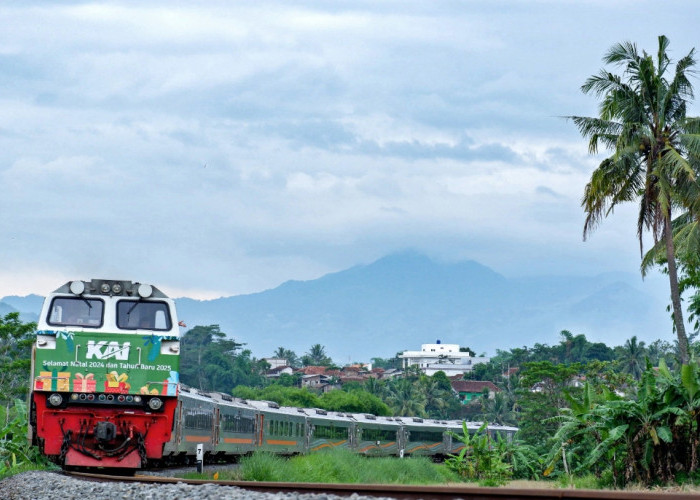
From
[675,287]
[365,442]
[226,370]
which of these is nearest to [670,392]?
[675,287]

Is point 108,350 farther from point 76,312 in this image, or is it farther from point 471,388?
point 471,388

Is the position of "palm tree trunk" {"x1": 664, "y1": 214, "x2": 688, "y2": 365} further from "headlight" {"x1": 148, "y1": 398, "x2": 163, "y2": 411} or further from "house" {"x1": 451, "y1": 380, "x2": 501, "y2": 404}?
"house" {"x1": 451, "y1": 380, "x2": 501, "y2": 404}

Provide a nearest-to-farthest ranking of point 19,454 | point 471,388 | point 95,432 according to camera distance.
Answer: point 95,432 → point 19,454 → point 471,388

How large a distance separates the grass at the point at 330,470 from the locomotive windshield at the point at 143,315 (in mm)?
3260

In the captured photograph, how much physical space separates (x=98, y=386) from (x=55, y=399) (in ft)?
2.34

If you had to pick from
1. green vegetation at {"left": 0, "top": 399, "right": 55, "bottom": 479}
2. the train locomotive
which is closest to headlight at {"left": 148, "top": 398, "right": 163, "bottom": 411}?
the train locomotive

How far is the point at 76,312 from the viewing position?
1664 cm

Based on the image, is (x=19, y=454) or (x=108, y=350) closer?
(x=108, y=350)

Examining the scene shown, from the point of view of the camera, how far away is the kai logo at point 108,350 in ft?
53.7

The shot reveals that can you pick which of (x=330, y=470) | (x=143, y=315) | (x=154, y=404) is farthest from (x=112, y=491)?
(x=330, y=470)

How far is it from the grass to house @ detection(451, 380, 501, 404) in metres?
121

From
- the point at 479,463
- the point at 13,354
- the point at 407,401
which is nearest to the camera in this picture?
the point at 479,463

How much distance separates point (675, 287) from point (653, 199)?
2.79 meters

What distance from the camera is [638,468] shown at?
61.4ft
